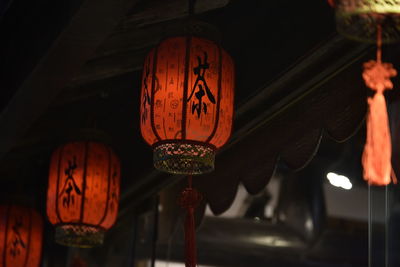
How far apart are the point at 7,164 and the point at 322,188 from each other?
4597 millimetres

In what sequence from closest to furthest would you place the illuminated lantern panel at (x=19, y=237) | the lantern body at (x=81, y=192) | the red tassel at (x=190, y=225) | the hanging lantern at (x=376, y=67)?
the hanging lantern at (x=376, y=67)
the red tassel at (x=190, y=225)
the lantern body at (x=81, y=192)
the illuminated lantern panel at (x=19, y=237)

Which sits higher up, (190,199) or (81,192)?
(81,192)

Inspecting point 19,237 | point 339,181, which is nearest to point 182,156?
point 339,181

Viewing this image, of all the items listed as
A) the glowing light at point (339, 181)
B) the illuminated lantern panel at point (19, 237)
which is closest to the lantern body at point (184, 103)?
the glowing light at point (339, 181)

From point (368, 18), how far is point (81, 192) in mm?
3849

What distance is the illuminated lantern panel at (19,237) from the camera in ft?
25.8

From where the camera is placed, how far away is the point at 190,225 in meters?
4.83

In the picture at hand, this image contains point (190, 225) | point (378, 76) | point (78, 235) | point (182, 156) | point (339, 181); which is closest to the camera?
point (378, 76)

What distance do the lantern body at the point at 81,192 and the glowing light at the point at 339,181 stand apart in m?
2.02

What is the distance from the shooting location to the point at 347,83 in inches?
190

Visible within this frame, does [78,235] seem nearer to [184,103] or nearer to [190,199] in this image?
[190,199]

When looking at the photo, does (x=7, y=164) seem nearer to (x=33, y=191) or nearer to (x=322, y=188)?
(x=33, y=191)

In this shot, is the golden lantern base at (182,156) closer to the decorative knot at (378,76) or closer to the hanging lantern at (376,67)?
the hanging lantern at (376,67)

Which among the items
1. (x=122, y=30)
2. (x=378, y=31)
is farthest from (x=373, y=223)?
(x=122, y=30)
